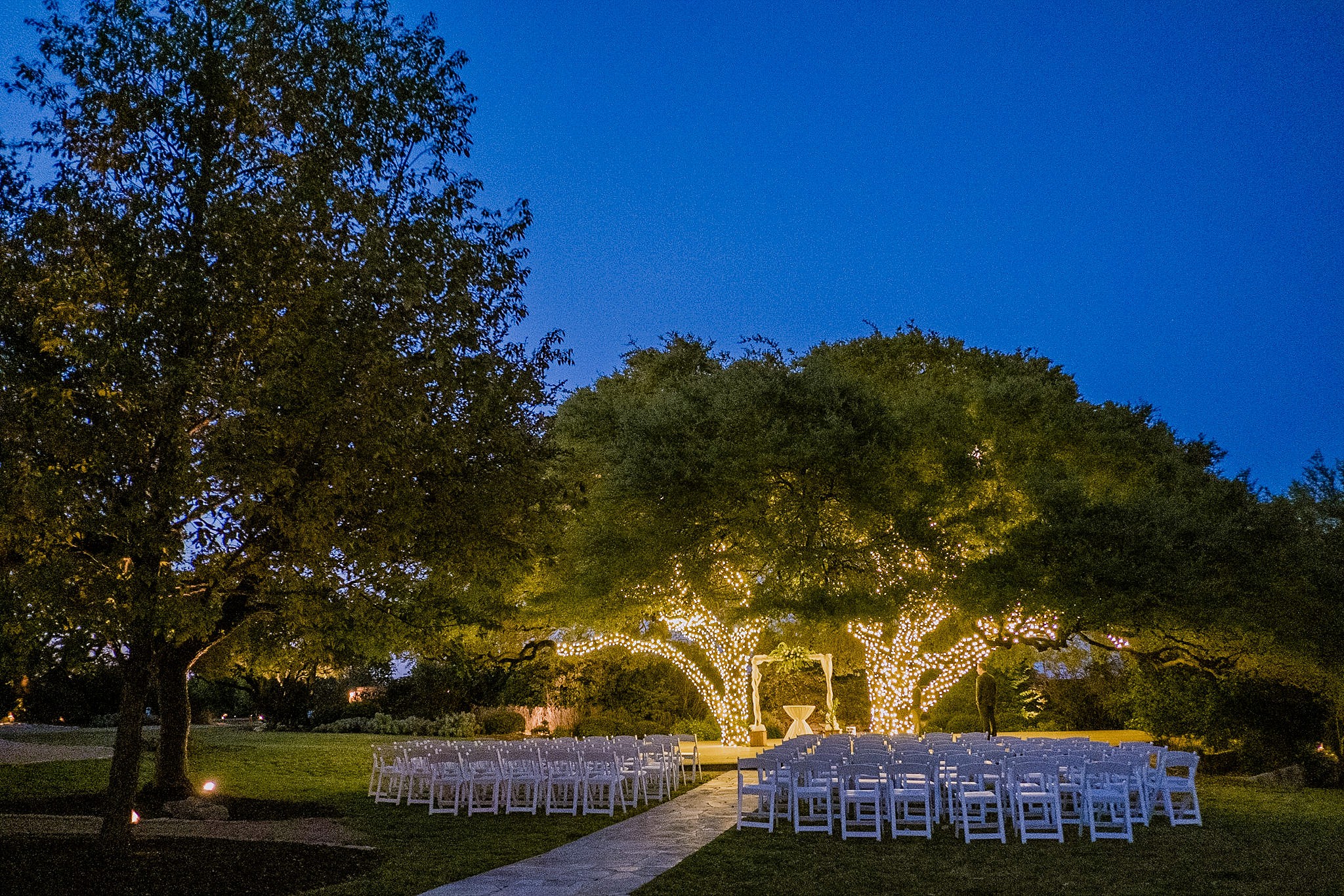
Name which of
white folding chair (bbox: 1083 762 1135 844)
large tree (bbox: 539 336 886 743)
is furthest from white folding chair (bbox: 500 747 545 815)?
white folding chair (bbox: 1083 762 1135 844)

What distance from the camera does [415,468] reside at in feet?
31.4

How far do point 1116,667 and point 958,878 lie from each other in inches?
982

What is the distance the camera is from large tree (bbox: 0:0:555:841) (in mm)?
8008

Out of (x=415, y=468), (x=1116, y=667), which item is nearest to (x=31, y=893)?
(x=415, y=468)

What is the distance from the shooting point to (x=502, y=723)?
2819 cm

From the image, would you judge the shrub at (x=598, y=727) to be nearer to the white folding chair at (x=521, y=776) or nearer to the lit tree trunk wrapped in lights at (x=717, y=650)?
the lit tree trunk wrapped in lights at (x=717, y=650)

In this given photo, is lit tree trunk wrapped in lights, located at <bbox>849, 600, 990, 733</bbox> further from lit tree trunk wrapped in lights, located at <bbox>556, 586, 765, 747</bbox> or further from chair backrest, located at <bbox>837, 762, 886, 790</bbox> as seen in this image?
chair backrest, located at <bbox>837, 762, 886, 790</bbox>

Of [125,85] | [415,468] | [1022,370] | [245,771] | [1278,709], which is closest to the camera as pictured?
[125,85]

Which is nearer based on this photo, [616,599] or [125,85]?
[125,85]

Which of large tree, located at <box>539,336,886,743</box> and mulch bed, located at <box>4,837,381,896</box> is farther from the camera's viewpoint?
large tree, located at <box>539,336,886,743</box>

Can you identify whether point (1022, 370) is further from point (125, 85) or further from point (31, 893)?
point (31, 893)

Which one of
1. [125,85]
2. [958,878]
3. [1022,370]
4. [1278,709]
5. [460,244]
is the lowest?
[958,878]

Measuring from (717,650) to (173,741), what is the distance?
15.6m

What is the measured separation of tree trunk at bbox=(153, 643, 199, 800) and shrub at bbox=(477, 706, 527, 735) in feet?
47.7
